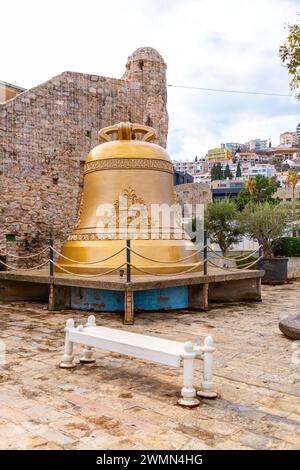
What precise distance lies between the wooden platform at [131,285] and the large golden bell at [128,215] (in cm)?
37

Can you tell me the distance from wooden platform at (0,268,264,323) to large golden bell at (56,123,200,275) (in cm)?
37

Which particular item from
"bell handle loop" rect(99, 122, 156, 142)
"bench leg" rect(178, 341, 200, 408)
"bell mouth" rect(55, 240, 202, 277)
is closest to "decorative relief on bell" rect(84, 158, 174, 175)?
"bell handle loop" rect(99, 122, 156, 142)

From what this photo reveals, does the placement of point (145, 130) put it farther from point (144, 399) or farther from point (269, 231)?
point (269, 231)

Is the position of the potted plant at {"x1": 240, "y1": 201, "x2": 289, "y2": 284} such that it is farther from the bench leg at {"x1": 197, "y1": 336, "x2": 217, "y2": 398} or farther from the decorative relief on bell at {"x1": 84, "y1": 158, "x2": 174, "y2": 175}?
the bench leg at {"x1": 197, "y1": 336, "x2": 217, "y2": 398}

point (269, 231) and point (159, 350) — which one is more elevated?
point (269, 231)

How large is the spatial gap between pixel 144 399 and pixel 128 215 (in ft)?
17.0

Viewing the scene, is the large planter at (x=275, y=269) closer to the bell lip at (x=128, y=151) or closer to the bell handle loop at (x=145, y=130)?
the bell handle loop at (x=145, y=130)

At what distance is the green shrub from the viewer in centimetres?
1595

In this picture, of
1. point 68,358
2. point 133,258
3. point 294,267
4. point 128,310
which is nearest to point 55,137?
point 133,258

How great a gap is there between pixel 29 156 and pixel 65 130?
1493 mm

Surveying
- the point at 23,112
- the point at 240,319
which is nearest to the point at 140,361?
the point at 240,319

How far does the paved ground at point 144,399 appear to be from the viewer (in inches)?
113

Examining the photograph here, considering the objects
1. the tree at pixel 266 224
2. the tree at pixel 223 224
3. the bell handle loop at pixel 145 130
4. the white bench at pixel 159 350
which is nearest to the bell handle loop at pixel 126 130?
the bell handle loop at pixel 145 130

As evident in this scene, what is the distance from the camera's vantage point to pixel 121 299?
8.09m
